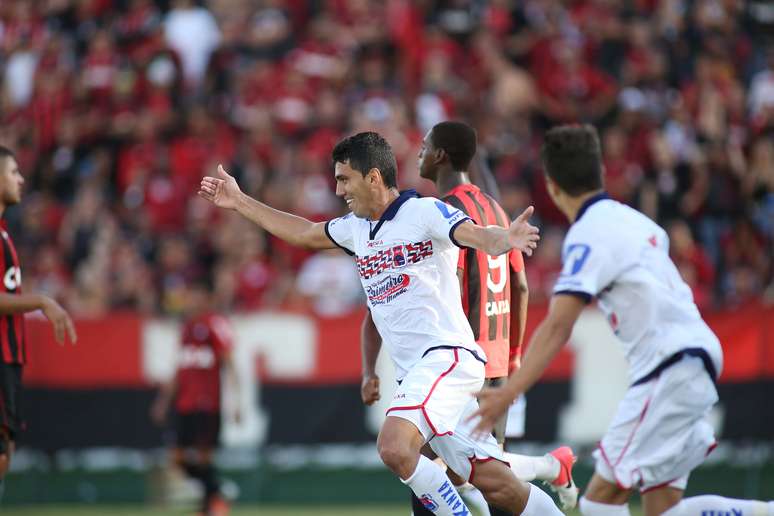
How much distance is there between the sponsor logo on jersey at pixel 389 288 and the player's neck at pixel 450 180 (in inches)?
38.4

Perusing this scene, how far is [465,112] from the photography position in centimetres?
1566

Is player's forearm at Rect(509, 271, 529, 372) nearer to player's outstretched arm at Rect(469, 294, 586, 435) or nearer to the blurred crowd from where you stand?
player's outstretched arm at Rect(469, 294, 586, 435)

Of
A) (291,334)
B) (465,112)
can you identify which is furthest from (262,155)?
(291,334)

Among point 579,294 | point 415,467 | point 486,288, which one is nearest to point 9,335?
point 415,467

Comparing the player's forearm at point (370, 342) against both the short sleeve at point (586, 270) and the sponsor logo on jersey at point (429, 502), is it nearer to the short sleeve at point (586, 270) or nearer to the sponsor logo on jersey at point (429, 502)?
the sponsor logo on jersey at point (429, 502)

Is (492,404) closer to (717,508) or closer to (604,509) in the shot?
(604,509)

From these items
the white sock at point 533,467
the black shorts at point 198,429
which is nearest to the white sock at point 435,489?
the white sock at point 533,467

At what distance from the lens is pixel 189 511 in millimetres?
12469

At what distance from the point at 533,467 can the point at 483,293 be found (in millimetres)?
1104

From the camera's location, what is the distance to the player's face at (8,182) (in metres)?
8.27

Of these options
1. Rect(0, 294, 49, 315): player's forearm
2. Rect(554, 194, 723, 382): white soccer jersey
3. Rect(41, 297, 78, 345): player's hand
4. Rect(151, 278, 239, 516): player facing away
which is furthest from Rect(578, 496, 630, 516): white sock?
Rect(151, 278, 239, 516): player facing away

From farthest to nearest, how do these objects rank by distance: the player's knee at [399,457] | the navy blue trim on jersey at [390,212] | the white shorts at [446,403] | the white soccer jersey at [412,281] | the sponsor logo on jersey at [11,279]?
the sponsor logo on jersey at [11,279], the navy blue trim on jersey at [390,212], the white soccer jersey at [412,281], the white shorts at [446,403], the player's knee at [399,457]

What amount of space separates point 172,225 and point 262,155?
1457mm

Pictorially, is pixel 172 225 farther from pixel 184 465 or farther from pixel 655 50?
pixel 655 50
